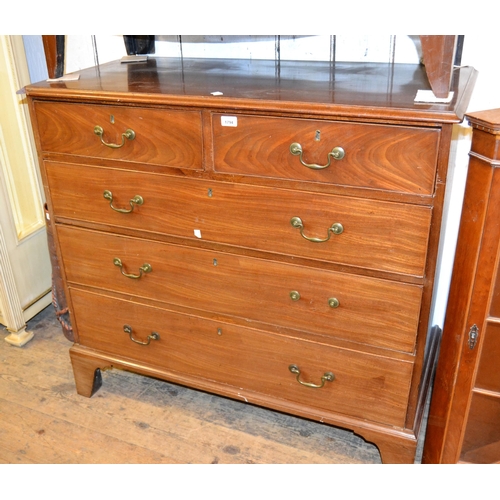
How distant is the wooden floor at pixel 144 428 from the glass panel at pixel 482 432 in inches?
15.0

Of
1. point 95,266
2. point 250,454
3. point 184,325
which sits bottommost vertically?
point 250,454

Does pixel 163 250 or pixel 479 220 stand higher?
pixel 479 220

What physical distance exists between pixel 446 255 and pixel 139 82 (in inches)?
45.2

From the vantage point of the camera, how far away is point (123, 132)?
151cm

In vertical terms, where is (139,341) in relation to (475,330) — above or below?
below

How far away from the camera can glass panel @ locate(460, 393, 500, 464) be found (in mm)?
1371

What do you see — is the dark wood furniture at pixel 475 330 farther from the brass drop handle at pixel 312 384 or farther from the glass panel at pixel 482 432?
the brass drop handle at pixel 312 384

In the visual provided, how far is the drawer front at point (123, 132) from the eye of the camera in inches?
56.7

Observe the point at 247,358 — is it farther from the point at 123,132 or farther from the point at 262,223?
the point at 123,132

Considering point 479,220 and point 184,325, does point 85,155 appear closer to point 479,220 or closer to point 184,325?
point 184,325

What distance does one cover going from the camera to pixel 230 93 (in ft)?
4.60

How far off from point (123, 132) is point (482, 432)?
1.19 metres

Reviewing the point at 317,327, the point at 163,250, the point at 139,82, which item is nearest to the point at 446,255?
the point at 317,327

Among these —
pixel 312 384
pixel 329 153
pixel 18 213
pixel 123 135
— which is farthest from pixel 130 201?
pixel 18 213
